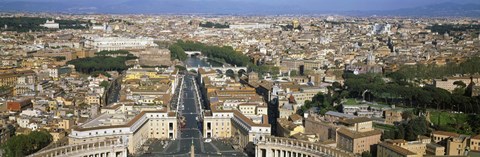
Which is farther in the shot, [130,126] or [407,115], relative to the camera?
[407,115]

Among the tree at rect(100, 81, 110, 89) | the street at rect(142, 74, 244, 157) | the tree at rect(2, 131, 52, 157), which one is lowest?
the street at rect(142, 74, 244, 157)

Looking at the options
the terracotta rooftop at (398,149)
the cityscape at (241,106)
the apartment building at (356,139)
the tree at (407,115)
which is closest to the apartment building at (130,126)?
the cityscape at (241,106)

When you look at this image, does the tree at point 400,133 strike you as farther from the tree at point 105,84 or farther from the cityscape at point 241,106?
the tree at point 105,84

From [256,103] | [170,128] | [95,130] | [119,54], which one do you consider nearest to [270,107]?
[256,103]

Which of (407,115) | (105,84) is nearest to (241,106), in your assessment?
(407,115)

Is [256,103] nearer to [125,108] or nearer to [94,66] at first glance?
[125,108]

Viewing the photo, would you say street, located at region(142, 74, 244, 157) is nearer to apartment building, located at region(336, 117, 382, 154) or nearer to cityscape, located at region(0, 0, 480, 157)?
cityscape, located at region(0, 0, 480, 157)

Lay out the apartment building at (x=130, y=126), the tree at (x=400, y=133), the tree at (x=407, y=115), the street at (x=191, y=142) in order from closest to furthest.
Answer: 1. the apartment building at (x=130, y=126)
2. the street at (x=191, y=142)
3. the tree at (x=400, y=133)
4. the tree at (x=407, y=115)

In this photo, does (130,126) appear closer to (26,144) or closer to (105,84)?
(26,144)

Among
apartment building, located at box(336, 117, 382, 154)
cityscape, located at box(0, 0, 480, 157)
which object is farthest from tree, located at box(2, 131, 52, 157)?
apartment building, located at box(336, 117, 382, 154)

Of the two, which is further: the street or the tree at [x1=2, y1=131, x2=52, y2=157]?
the street

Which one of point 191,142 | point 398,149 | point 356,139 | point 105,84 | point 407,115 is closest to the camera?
point 398,149

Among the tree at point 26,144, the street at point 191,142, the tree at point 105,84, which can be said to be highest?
the tree at point 105,84
